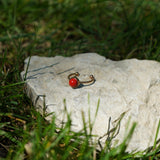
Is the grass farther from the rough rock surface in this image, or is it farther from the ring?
the ring

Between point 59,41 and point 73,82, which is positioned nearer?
point 73,82

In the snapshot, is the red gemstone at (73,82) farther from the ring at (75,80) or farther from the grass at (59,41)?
the grass at (59,41)

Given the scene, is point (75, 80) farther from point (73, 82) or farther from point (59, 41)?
point (59, 41)

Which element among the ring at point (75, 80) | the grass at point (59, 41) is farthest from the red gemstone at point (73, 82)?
the grass at point (59, 41)

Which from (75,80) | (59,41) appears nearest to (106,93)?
(75,80)

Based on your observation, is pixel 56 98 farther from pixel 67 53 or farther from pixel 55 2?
pixel 55 2

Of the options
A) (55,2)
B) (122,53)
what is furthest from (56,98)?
(55,2)
